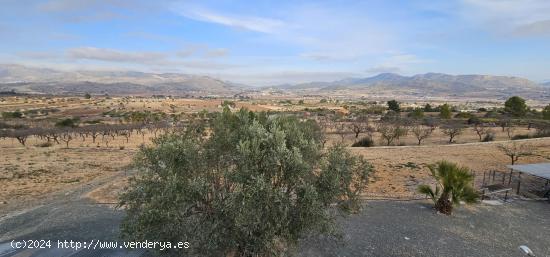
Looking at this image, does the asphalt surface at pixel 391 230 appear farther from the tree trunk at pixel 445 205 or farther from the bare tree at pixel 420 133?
the bare tree at pixel 420 133

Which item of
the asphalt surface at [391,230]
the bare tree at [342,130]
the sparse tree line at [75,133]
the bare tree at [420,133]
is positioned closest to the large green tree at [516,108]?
the bare tree at [420,133]

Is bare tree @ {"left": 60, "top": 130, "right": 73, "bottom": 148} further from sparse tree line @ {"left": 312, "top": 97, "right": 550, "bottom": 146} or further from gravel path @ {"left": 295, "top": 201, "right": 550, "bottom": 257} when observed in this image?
gravel path @ {"left": 295, "top": 201, "right": 550, "bottom": 257}

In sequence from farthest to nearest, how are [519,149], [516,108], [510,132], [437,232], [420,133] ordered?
[516,108]
[510,132]
[420,133]
[519,149]
[437,232]

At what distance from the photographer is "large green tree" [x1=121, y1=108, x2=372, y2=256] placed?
8477mm

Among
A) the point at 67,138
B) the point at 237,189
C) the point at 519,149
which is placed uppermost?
the point at 237,189

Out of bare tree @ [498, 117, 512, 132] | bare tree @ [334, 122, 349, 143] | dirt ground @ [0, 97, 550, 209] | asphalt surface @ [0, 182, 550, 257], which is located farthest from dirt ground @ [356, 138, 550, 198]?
bare tree @ [498, 117, 512, 132]

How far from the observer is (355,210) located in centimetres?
1035

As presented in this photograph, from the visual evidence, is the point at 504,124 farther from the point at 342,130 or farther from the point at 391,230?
the point at 391,230

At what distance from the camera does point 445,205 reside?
16156mm

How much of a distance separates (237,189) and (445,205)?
1120cm

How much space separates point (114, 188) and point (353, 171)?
15181 millimetres

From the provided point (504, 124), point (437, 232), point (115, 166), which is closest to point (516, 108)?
point (504, 124)

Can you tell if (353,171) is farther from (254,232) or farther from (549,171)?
(549,171)

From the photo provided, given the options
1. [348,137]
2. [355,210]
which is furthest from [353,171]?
[348,137]
